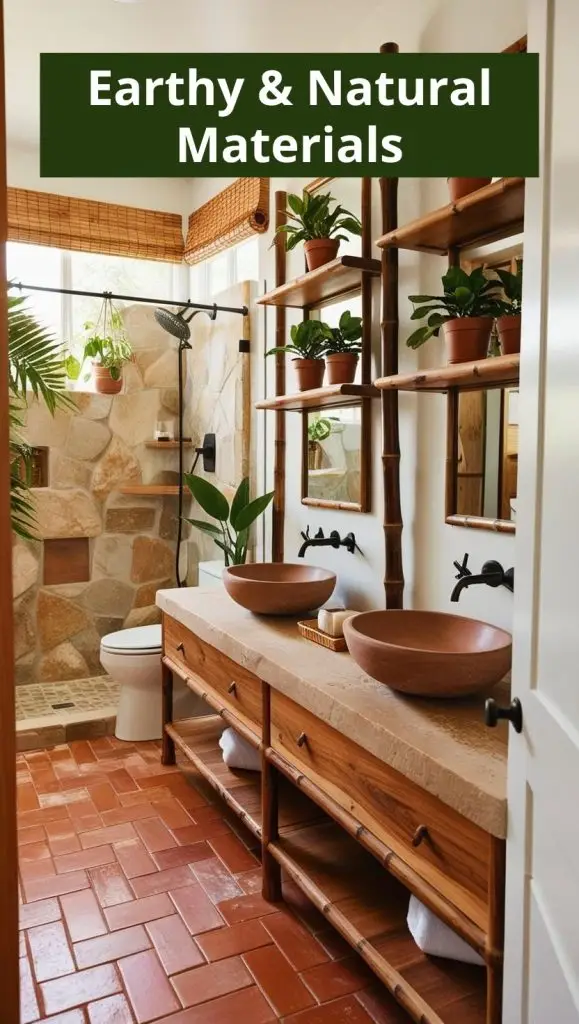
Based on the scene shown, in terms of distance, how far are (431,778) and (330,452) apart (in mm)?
1573

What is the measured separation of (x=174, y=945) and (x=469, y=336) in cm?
172

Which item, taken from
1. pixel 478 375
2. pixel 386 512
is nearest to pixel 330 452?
pixel 386 512

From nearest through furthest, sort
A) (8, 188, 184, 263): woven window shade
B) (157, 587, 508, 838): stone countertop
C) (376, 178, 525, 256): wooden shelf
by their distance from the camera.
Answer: (157, 587, 508, 838): stone countertop < (376, 178, 525, 256): wooden shelf < (8, 188, 184, 263): woven window shade

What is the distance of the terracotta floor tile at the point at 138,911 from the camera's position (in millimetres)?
1949

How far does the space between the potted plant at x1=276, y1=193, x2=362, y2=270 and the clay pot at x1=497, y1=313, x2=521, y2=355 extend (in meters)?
0.90

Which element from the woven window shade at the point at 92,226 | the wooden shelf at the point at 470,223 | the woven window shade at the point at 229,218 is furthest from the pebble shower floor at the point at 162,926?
the woven window shade at the point at 92,226

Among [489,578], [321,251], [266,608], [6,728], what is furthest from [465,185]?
[6,728]

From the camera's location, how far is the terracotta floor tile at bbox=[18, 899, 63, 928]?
1.94 meters

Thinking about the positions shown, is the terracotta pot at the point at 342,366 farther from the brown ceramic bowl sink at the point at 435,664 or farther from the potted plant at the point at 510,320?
the brown ceramic bowl sink at the point at 435,664

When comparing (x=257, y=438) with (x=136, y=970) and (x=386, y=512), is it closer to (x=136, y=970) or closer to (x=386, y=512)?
(x=386, y=512)

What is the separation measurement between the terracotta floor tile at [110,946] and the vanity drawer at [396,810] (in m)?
0.60

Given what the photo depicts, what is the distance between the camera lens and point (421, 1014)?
139 centimetres

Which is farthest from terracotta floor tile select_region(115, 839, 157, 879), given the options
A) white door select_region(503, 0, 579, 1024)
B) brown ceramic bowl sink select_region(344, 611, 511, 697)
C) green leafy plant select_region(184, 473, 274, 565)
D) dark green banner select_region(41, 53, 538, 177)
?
dark green banner select_region(41, 53, 538, 177)

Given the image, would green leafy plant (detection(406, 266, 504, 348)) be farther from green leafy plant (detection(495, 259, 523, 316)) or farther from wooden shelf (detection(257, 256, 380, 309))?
wooden shelf (detection(257, 256, 380, 309))
